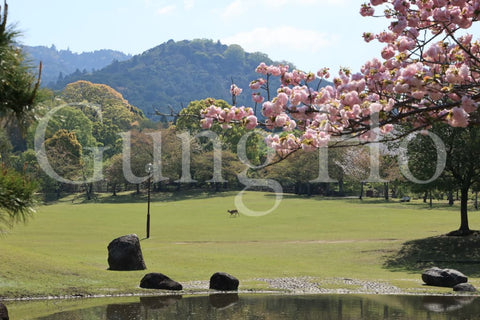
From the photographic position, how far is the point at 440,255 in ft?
107

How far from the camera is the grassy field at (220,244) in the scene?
863 inches

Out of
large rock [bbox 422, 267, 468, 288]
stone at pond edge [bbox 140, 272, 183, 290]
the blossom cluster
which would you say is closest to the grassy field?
stone at pond edge [bbox 140, 272, 183, 290]

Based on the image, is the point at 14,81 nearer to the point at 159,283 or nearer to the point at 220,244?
the point at 159,283

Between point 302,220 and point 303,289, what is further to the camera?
point 302,220

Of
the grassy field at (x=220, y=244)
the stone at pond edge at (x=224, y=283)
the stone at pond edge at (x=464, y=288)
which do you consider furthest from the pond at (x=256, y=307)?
the grassy field at (x=220, y=244)

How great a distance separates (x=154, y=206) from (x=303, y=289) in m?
56.0

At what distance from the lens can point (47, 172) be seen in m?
89.2

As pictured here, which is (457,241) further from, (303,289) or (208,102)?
(208,102)

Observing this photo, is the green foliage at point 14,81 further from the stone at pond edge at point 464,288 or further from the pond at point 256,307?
the stone at pond edge at point 464,288

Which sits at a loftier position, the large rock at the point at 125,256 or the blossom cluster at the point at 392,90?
the blossom cluster at the point at 392,90

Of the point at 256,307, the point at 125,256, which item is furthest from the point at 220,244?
the point at 256,307

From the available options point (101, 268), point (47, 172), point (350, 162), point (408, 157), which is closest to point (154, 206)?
point (47, 172)

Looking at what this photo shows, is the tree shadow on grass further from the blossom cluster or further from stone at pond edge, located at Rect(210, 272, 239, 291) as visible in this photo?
the blossom cluster

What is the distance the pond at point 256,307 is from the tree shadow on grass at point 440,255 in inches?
394
